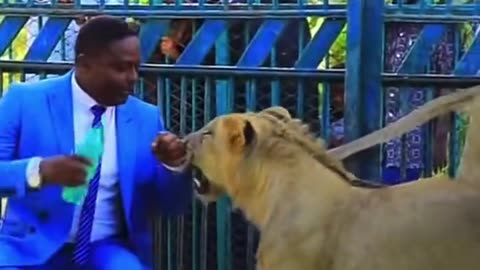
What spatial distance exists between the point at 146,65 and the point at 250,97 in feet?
1.70

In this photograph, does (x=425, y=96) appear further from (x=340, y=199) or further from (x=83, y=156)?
(x=83, y=156)

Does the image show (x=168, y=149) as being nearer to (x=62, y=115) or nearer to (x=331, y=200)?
(x=62, y=115)

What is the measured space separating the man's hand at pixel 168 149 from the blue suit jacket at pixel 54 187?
9 centimetres

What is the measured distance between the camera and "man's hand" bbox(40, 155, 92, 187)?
468cm

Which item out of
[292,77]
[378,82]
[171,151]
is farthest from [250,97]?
[171,151]

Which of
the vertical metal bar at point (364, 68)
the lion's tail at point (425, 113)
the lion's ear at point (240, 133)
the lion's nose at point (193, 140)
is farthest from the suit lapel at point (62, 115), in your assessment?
the vertical metal bar at point (364, 68)

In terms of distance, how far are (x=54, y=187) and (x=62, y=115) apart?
0.93 ft

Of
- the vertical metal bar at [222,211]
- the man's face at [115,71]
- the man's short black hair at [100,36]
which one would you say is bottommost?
the vertical metal bar at [222,211]

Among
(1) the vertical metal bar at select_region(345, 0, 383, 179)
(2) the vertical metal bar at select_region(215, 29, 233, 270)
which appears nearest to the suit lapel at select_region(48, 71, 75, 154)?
(2) the vertical metal bar at select_region(215, 29, 233, 270)

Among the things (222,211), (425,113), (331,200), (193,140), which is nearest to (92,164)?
(193,140)

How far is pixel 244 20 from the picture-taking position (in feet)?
20.0

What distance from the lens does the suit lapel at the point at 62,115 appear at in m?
5.09

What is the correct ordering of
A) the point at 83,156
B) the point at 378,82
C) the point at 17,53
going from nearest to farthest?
the point at 83,156 → the point at 378,82 → the point at 17,53

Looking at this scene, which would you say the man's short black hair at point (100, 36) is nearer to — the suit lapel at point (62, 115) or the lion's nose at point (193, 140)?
the suit lapel at point (62, 115)
